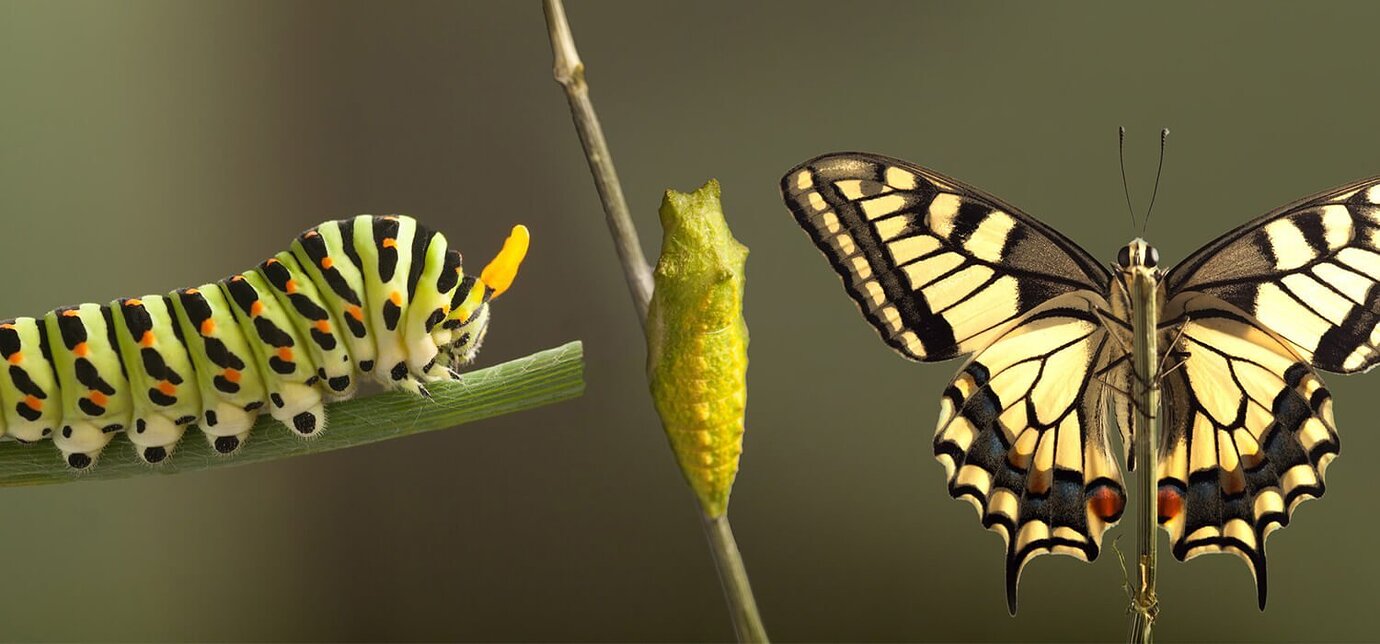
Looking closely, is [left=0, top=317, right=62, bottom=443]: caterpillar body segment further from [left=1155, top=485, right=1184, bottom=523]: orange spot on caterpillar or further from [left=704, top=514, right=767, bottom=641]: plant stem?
[left=1155, top=485, right=1184, bottom=523]: orange spot on caterpillar

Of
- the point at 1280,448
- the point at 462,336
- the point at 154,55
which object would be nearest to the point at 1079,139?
the point at 1280,448

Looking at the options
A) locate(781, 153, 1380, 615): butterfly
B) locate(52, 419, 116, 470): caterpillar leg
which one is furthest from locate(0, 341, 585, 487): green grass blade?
locate(781, 153, 1380, 615): butterfly

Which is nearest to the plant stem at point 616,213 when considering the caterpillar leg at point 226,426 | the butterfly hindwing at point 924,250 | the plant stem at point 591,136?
the plant stem at point 591,136

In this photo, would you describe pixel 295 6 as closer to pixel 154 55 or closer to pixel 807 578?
pixel 154 55

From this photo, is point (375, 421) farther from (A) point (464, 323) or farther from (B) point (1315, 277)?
(B) point (1315, 277)

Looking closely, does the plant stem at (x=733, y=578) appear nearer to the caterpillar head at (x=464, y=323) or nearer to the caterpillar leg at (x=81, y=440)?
the caterpillar head at (x=464, y=323)

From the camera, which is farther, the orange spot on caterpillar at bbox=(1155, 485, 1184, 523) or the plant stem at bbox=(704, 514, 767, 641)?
the orange spot on caterpillar at bbox=(1155, 485, 1184, 523)

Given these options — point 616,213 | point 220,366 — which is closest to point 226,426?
point 220,366
